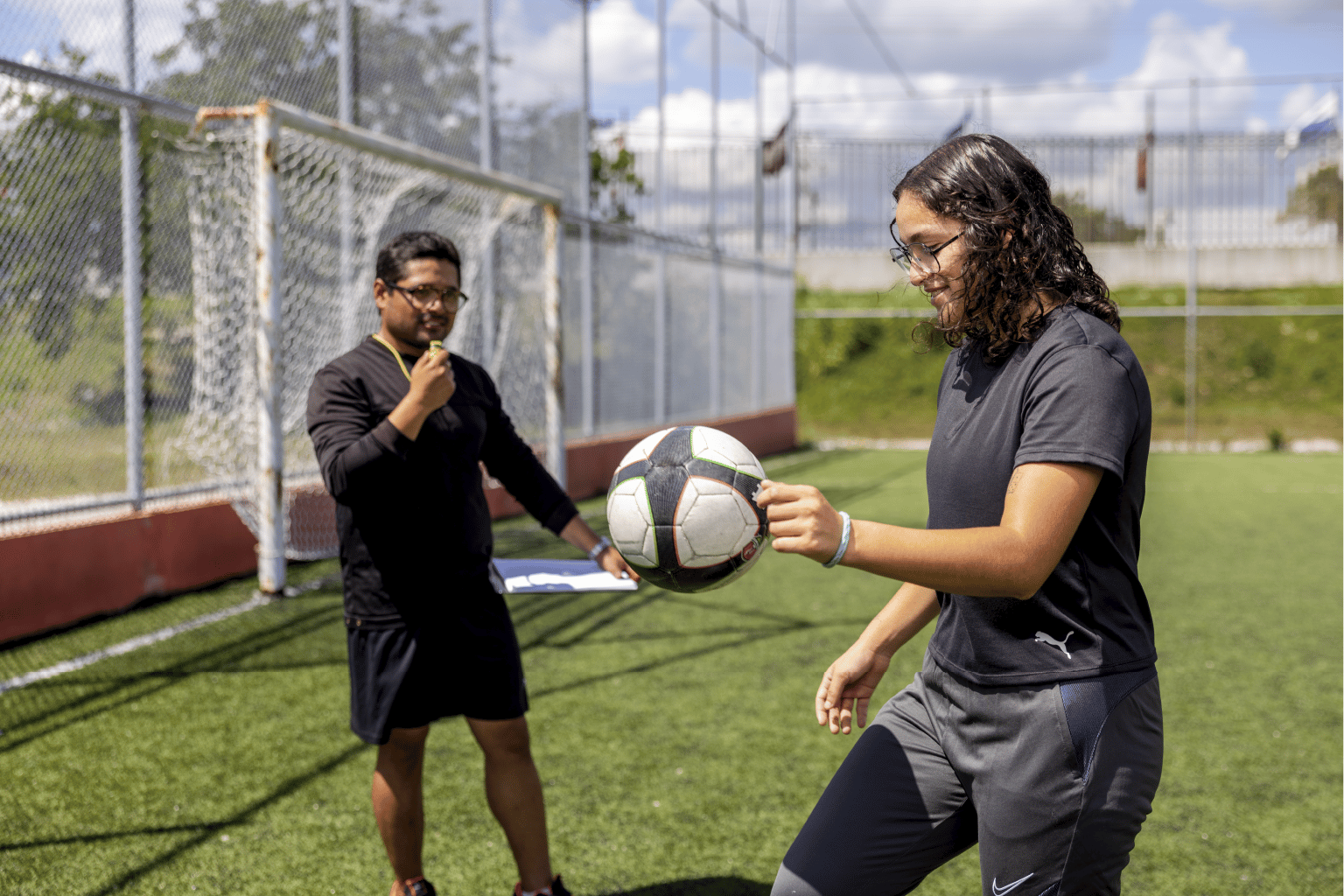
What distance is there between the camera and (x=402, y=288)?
9.37 feet

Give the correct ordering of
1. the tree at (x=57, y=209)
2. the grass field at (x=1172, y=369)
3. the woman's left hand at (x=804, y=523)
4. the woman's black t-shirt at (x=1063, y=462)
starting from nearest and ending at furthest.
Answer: the woman's left hand at (x=804, y=523) < the woman's black t-shirt at (x=1063, y=462) < the tree at (x=57, y=209) < the grass field at (x=1172, y=369)

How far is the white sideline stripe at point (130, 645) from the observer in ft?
16.5

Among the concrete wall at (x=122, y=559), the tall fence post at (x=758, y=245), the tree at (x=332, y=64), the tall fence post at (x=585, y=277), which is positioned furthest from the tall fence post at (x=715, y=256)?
the concrete wall at (x=122, y=559)

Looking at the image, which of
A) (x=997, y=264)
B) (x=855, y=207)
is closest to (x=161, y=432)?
(x=997, y=264)

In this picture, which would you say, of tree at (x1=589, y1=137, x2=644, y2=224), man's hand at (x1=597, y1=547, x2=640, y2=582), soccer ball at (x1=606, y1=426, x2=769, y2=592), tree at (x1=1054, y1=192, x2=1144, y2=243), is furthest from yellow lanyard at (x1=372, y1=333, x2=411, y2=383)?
tree at (x1=1054, y1=192, x2=1144, y2=243)

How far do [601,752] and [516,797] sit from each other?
155 cm

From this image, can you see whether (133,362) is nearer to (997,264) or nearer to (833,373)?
(997,264)

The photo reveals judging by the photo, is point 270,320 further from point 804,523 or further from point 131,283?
point 804,523

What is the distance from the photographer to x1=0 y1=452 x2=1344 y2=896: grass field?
328 cm

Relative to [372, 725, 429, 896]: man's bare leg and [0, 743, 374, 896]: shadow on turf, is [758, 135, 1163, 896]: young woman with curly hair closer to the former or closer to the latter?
[372, 725, 429, 896]: man's bare leg

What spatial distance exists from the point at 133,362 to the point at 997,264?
6148mm

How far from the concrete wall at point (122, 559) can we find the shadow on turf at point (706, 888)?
3.33 meters

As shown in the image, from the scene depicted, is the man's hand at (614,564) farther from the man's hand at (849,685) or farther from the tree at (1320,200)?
the tree at (1320,200)

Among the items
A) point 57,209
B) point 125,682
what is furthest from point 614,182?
point 125,682
